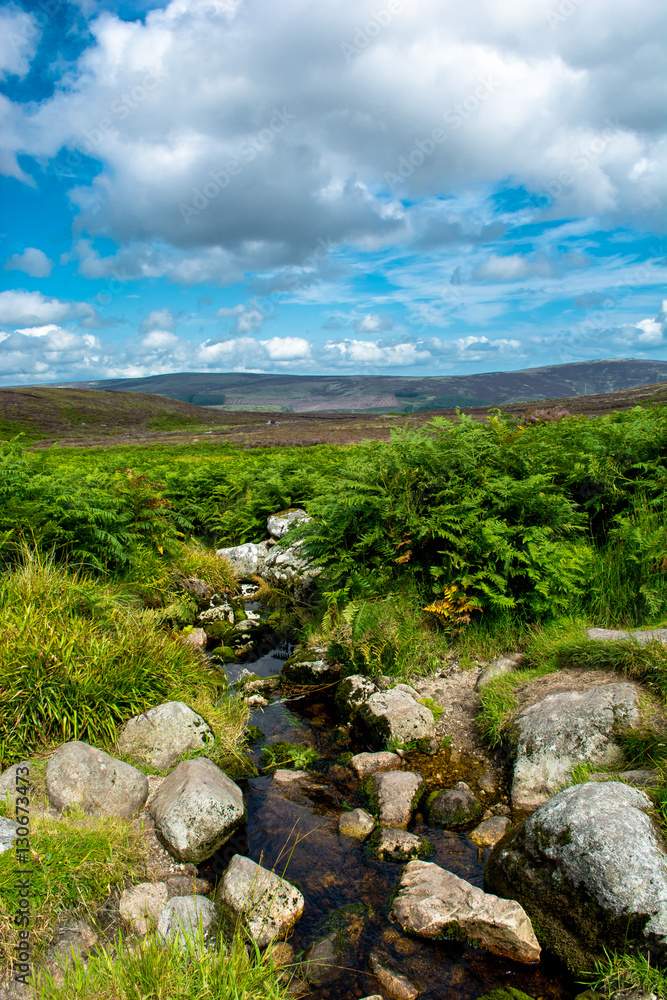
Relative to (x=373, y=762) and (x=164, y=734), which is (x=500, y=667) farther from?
(x=164, y=734)

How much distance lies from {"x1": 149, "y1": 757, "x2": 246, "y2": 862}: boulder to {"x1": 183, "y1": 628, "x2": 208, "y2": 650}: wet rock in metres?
3.61

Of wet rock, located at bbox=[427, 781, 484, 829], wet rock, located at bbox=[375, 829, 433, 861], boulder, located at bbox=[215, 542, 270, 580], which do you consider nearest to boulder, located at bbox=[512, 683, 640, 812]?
wet rock, located at bbox=[427, 781, 484, 829]

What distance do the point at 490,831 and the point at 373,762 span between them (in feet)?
4.80

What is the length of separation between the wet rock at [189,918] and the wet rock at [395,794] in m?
1.83

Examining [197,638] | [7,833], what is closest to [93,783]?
[7,833]

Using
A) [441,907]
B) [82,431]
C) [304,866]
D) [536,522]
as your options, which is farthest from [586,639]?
[82,431]

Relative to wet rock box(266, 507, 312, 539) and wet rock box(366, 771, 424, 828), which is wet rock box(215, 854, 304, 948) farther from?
wet rock box(266, 507, 312, 539)

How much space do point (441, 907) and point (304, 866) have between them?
1.26 m

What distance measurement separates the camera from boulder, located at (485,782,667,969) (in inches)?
138

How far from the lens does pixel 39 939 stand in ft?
11.2

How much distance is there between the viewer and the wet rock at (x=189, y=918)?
11.8ft

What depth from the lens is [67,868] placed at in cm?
384

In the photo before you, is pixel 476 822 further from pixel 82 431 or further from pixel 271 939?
pixel 82 431

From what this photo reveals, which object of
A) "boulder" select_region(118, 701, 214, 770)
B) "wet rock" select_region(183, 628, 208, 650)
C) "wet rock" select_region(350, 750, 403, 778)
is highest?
"boulder" select_region(118, 701, 214, 770)
